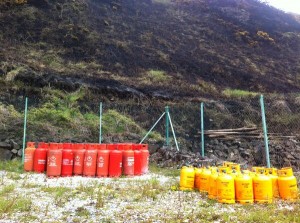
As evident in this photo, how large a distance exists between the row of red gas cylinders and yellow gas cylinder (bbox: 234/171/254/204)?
304 centimetres

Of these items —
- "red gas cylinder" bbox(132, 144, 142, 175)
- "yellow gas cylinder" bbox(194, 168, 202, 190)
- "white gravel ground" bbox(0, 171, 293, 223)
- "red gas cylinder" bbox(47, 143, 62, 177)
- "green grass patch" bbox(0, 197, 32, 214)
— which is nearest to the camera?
"white gravel ground" bbox(0, 171, 293, 223)

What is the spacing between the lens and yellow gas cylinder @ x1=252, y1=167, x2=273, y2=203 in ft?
16.8

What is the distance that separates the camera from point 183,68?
20.6 m

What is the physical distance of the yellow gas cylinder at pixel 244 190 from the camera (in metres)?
5.10

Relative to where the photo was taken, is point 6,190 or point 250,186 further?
point 6,190

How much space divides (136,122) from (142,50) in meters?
10.2

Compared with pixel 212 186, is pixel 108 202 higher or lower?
lower

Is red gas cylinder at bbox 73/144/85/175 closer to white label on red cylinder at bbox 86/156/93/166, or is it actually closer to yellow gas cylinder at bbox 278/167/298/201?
white label on red cylinder at bbox 86/156/93/166

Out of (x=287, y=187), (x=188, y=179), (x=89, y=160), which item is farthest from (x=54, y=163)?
(x=287, y=187)

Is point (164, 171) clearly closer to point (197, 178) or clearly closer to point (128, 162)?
point (128, 162)

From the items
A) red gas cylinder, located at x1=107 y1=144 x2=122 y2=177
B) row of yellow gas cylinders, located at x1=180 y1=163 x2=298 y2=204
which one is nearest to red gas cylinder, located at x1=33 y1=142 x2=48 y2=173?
red gas cylinder, located at x1=107 y1=144 x2=122 y2=177

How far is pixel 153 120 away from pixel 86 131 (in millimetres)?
2949

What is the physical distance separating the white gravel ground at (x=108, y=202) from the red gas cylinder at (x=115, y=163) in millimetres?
440

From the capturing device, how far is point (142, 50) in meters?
21.7
